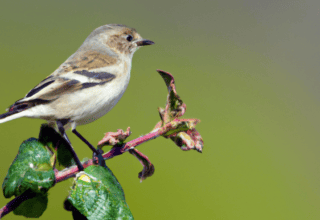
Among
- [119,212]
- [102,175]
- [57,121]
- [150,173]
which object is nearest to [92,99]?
[57,121]

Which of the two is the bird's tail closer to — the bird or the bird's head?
the bird

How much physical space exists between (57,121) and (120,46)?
3.56 feet

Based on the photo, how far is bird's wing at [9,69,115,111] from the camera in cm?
157

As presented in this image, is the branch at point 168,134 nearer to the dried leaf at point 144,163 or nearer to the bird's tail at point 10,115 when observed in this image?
the dried leaf at point 144,163

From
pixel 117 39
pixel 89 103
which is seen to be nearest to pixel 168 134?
pixel 89 103

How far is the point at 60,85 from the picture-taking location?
69.8 inches

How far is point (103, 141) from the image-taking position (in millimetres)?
1163

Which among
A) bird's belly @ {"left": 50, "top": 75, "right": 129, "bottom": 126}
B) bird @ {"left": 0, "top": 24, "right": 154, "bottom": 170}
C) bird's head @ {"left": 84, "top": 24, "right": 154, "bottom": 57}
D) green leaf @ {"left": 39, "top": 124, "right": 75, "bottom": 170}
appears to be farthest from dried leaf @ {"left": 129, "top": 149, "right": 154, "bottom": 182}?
bird's head @ {"left": 84, "top": 24, "right": 154, "bottom": 57}

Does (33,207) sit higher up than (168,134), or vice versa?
(168,134)

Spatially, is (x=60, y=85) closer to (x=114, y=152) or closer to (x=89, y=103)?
(x=89, y=103)

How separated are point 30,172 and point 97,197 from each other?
26cm

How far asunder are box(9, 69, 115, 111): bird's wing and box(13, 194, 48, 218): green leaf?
51 cm

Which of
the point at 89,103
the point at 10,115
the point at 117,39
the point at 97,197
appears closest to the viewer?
the point at 97,197

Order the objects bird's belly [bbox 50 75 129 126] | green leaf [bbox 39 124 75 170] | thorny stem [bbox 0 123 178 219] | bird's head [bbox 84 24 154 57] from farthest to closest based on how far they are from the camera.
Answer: bird's head [bbox 84 24 154 57], bird's belly [bbox 50 75 129 126], green leaf [bbox 39 124 75 170], thorny stem [bbox 0 123 178 219]
